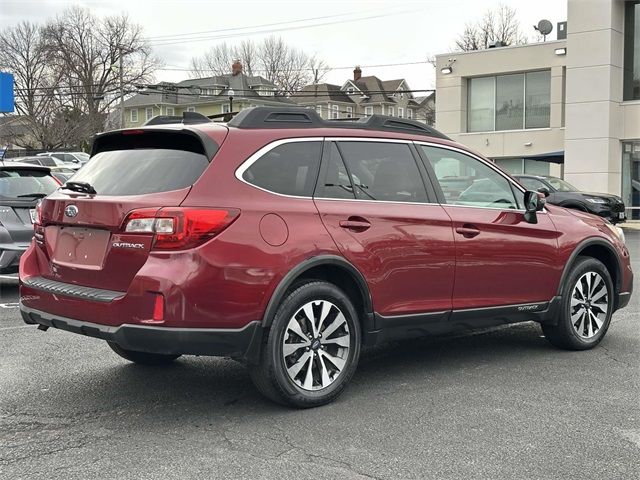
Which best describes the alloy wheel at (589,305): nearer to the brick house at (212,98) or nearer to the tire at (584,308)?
the tire at (584,308)

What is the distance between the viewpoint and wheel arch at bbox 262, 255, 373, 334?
13.8ft

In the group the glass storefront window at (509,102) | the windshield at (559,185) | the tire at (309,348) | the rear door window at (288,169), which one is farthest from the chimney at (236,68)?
the tire at (309,348)

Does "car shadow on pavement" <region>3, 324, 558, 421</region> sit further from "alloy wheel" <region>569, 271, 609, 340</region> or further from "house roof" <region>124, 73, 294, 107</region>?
"house roof" <region>124, 73, 294, 107</region>

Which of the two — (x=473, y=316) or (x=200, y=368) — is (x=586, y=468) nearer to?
(x=473, y=316)

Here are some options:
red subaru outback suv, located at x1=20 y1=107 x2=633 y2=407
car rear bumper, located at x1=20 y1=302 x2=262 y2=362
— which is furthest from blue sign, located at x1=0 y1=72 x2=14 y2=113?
car rear bumper, located at x1=20 y1=302 x2=262 y2=362

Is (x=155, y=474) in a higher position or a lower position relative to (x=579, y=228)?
lower

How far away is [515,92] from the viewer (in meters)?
29.3

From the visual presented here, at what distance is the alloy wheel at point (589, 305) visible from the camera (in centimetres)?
600

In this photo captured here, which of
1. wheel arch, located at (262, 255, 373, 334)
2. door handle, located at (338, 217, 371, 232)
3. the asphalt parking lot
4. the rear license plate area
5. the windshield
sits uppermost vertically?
the windshield

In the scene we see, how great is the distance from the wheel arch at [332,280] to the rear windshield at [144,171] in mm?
810

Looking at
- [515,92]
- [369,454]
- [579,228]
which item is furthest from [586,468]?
[515,92]

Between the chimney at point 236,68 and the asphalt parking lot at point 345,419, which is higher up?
the chimney at point 236,68

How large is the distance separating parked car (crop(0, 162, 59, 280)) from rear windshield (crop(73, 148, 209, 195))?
447cm

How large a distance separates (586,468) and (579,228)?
284 centimetres
